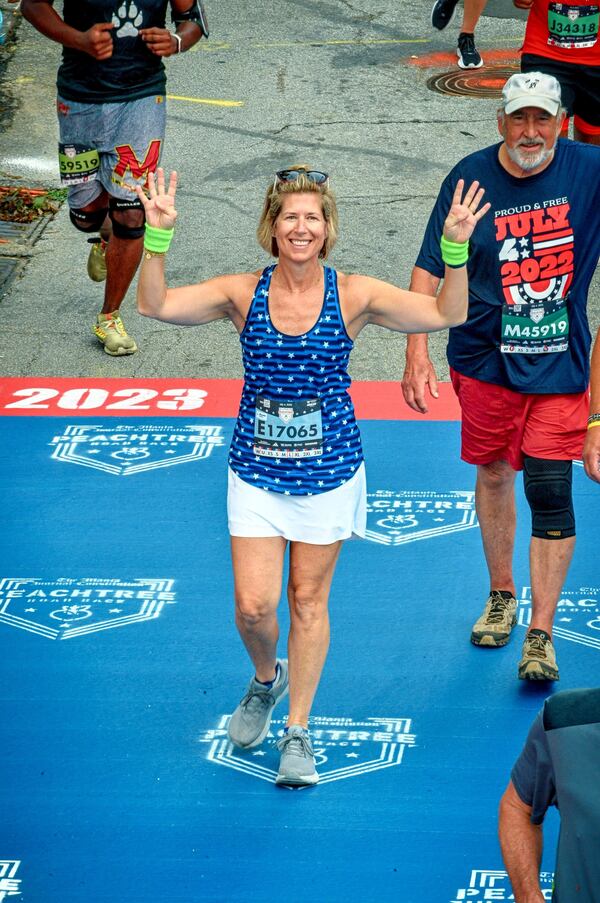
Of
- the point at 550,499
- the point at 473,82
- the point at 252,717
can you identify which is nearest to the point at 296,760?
the point at 252,717

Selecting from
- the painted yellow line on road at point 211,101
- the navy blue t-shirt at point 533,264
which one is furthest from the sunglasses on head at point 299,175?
the painted yellow line on road at point 211,101

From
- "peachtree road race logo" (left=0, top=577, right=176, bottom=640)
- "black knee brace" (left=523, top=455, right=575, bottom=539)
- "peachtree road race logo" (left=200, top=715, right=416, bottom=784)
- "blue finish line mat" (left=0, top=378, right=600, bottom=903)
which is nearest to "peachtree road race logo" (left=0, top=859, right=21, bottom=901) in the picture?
"blue finish line mat" (left=0, top=378, right=600, bottom=903)

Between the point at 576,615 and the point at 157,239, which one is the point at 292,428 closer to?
the point at 157,239

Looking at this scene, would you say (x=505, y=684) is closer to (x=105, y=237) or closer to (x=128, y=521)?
(x=128, y=521)

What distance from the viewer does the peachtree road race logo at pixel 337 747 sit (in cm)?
475

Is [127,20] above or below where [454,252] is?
below

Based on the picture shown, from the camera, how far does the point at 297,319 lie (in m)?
4.56

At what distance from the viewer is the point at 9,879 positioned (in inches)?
166

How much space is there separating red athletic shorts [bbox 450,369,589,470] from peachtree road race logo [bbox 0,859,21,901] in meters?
2.20

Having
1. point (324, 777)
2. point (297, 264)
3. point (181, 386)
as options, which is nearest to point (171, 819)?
point (324, 777)

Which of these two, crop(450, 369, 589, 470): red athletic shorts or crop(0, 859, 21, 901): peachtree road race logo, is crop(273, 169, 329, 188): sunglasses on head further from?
crop(0, 859, 21, 901): peachtree road race logo

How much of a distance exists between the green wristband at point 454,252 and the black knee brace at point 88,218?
3744 millimetres

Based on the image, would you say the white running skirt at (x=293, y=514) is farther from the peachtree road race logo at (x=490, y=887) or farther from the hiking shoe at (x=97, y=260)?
the hiking shoe at (x=97, y=260)

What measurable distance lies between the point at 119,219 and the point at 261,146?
11.8 feet
